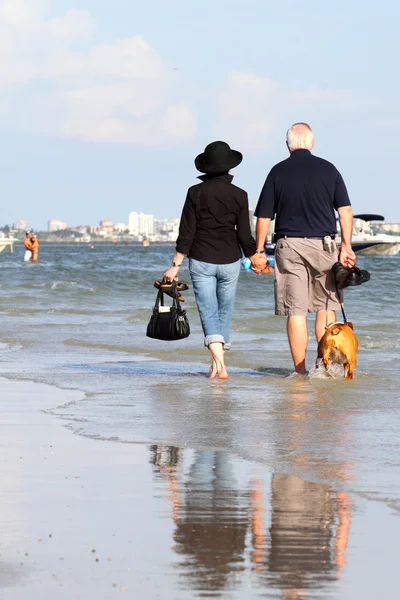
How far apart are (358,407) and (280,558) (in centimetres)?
361

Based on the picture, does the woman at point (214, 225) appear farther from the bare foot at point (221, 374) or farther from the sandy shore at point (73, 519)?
the sandy shore at point (73, 519)

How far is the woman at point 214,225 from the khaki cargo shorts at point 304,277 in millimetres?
201

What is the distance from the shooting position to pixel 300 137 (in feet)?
27.2

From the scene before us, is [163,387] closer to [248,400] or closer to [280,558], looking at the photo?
[248,400]

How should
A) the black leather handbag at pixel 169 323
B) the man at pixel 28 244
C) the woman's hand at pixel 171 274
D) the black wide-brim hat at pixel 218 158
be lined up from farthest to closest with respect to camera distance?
1. the man at pixel 28 244
2. the black leather handbag at pixel 169 323
3. the woman's hand at pixel 171 274
4. the black wide-brim hat at pixel 218 158

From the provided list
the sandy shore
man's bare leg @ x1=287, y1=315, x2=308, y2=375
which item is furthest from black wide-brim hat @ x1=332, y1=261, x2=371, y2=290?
the sandy shore

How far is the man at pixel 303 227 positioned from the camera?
8.20 metres

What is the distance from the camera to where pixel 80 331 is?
13.9m

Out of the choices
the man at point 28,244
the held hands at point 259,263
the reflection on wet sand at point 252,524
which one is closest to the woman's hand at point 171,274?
the held hands at point 259,263

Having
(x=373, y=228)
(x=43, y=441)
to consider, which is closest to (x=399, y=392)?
(x=43, y=441)

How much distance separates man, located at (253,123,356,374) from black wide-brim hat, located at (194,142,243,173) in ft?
0.91

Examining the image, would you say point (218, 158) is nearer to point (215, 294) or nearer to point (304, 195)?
point (304, 195)

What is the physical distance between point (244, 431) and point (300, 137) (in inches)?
117

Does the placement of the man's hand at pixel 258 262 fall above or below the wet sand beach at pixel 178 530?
above
